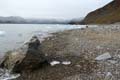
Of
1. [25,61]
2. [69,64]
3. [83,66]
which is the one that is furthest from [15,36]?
[83,66]

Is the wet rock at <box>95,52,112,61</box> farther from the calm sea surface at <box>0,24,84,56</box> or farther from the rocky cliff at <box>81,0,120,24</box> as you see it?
the rocky cliff at <box>81,0,120,24</box>

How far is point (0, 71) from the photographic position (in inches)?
535

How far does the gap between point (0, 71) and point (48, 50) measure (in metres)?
3.95

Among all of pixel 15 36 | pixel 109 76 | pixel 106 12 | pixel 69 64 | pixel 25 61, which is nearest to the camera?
pixel 109 76

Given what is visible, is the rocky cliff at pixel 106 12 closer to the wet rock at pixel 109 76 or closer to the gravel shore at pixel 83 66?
the gravel shore at pixel 83 66

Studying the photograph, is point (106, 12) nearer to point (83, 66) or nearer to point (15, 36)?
point (15, 36)

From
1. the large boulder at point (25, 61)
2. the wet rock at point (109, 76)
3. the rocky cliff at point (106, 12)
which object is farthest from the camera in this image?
the rocky cliff at point (106, 12)

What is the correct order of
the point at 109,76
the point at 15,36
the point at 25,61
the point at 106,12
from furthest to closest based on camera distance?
the point at 106,12 < the point at 15,36 < the point at 25,61 < the point at 109,76

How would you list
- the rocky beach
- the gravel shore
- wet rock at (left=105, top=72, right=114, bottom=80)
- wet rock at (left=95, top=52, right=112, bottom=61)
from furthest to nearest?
wet rock at (left=95, top=52, right=112, bottom=61)
the rocky beach
the gravel shore
wet rock at (left=105, top=72, right=114, bottom=80)

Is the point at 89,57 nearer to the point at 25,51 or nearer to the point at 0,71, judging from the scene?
the point at 25,51

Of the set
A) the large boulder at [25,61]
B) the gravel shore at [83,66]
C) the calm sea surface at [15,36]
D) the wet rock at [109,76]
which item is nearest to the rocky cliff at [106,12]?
the calm sea surface at [15,36]

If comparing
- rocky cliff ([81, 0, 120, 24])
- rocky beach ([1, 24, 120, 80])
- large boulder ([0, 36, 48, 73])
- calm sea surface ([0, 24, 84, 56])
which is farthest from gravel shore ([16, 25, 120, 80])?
rocky cliff ([81, 0, 120, 24])

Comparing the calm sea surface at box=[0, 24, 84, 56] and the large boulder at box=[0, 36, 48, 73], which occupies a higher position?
the large boulder at box=[0, 36, 48, 73]

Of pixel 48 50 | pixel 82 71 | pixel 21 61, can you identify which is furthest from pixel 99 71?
pixel 48 50
